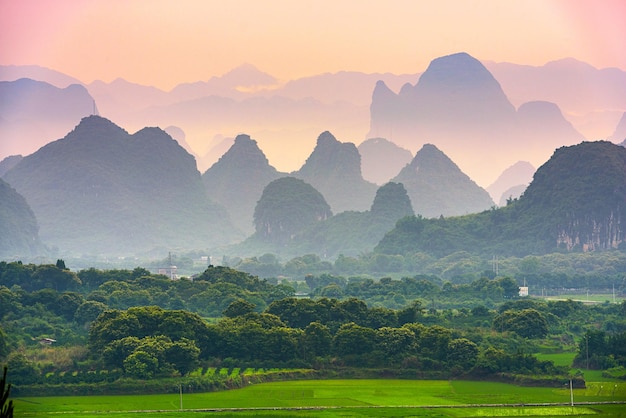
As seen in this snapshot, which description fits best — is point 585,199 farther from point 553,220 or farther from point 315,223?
point 315,223

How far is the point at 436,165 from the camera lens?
14188cm

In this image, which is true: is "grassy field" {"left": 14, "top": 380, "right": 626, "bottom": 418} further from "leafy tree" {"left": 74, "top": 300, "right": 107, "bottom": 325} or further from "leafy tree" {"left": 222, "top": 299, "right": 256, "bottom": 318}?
"leafy tree" {"left": 74, "top": 300, "right": 107, "bottom": 325}

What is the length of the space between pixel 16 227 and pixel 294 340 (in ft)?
245

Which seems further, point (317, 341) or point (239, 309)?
point (239, 309)

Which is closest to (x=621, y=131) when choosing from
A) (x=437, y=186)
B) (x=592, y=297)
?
(x=437, y=186)

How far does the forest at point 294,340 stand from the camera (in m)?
35.9

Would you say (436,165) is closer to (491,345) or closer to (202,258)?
(202,258)

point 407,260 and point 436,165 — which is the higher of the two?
point 436,165

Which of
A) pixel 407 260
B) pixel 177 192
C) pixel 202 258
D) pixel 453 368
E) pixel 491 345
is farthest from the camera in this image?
pixel 177 192

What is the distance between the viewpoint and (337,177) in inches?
5699

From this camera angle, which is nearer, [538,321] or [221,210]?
[538,321]

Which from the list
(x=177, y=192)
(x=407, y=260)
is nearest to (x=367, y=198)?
(x=177, y=192)

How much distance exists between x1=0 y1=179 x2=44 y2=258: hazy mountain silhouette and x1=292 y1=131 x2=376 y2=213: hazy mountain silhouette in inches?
1611

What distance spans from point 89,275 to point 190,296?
224 inches
